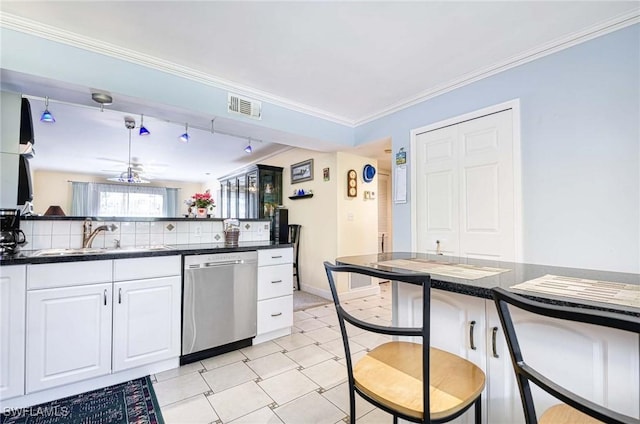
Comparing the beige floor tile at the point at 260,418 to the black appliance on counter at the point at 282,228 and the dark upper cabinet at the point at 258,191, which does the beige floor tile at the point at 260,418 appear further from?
the dark upper cabinet at the point at 258,191

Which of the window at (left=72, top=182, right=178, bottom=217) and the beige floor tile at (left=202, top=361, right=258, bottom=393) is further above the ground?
the window at (left=72, top=182, right=178, bottom=217)

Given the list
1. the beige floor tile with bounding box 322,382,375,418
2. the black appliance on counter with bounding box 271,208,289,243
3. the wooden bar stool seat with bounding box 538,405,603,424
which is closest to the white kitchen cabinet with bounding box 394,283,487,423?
the wooden bar stool seat with bounding box 538,405,603,424

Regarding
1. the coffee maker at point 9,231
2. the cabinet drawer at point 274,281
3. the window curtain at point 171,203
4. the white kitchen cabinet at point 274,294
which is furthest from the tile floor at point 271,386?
the window curtain at point 171,203

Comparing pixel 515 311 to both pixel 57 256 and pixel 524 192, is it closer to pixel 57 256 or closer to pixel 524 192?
pixel 524 192

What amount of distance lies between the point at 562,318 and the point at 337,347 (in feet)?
7.72

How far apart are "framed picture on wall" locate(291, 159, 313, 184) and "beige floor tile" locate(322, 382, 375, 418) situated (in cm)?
324

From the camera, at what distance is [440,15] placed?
190 cm

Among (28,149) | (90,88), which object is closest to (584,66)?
(90,88)

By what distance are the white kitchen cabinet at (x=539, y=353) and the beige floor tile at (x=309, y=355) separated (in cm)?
Answer: 141

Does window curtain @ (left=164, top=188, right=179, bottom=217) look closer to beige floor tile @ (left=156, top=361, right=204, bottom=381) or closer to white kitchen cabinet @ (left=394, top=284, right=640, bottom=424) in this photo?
beige floor tile @ (left=156, top=361, right=204, bottom=381)

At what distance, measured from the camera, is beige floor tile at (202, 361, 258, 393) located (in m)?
2.01

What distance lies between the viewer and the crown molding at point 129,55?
Answer: 1.92 metres

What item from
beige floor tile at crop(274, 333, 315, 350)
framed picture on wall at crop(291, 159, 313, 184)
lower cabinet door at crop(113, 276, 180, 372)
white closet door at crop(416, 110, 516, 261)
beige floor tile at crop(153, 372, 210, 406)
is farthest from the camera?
framed picture on wall at crop(291, 159, 313, 184)

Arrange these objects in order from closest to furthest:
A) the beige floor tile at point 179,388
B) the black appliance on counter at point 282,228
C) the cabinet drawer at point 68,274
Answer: the cabinet drawer at point 68,274
the beige floor tile at point 179,388
the black appliance on counter at point 282,228
